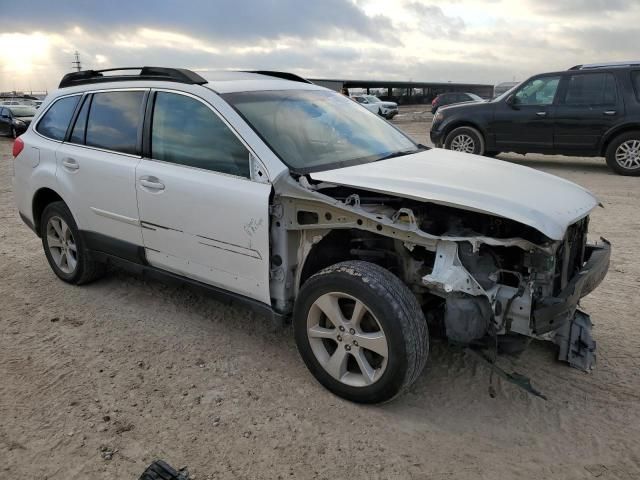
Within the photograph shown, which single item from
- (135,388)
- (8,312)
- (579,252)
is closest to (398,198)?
(579,252)

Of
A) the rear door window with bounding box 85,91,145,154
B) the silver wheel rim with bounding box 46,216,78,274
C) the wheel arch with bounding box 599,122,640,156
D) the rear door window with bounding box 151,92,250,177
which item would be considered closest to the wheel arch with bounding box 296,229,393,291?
the rear door window with bounding box 151,92,250,177

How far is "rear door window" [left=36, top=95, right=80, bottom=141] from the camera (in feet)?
15.0

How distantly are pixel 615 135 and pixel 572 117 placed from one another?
83cm

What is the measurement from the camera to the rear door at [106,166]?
3.91 m

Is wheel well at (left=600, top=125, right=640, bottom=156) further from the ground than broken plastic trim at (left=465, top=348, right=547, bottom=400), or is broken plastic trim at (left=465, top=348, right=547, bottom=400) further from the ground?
wheel well at (left=600, top=125, right=640, bottom=156)

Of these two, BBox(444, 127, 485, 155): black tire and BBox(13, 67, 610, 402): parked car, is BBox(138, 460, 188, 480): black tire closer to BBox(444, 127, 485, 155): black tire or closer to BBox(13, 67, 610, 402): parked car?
BBox(13, 67, 610, 402): parked car

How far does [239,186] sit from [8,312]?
2.50m

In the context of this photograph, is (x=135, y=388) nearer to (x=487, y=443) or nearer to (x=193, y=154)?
(x=193, y=154)

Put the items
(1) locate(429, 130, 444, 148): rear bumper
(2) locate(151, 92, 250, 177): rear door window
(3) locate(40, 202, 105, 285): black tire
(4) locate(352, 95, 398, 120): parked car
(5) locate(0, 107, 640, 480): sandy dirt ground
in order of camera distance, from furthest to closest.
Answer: (4) locate(352, 95, 398, 120): parked car, (1) locate(429, 130, 444, 148): rear bumper, (3) locate(40, 202, 105, 285): black tire, (2) locate(151, 92, 250, 177): rear door window, (5) locate(0, 107, 640, 480): sandy dirt ground

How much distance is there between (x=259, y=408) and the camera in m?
3.04

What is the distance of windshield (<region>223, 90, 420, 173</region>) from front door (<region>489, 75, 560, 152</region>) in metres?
7.28

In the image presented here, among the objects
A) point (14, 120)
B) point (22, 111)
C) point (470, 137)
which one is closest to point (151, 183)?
point (470, 137)

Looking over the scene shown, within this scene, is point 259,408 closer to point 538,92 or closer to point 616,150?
point 616,150

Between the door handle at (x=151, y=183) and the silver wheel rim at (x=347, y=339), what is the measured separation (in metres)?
1.40
